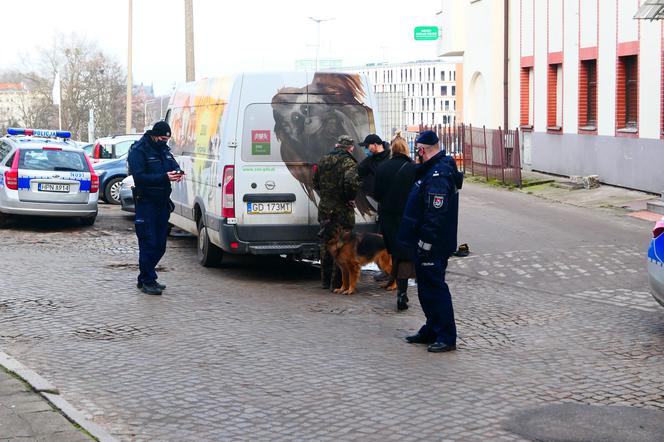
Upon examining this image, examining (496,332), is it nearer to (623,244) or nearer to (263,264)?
(263,264)

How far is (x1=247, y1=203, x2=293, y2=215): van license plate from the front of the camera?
40.4 ft

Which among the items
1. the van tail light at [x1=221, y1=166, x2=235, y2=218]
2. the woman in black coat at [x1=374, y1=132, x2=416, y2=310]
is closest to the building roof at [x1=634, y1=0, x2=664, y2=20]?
the woman in black coat at [x1=374, y1=132, x2=416, y2=310]

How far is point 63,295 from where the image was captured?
11406mm

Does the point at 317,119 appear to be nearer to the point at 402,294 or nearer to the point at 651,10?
the point at 402,294

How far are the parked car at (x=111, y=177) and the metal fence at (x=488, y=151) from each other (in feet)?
22.9

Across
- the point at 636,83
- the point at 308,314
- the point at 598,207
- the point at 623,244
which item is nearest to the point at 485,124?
the point at 636,83

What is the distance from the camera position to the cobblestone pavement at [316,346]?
6734mm

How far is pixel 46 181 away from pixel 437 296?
10906mm

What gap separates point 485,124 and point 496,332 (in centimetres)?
2832

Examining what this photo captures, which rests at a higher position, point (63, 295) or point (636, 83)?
point (636, 83)

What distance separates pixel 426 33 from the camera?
4338 centimetres

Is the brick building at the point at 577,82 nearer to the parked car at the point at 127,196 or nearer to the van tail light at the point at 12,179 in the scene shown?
the parked car at the point at 127,196

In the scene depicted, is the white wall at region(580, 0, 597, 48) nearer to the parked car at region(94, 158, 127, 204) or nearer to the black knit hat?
the parked car at region(94, 158, 127, 204)

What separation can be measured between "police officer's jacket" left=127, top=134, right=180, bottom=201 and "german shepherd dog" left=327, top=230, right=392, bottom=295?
1.99 m
